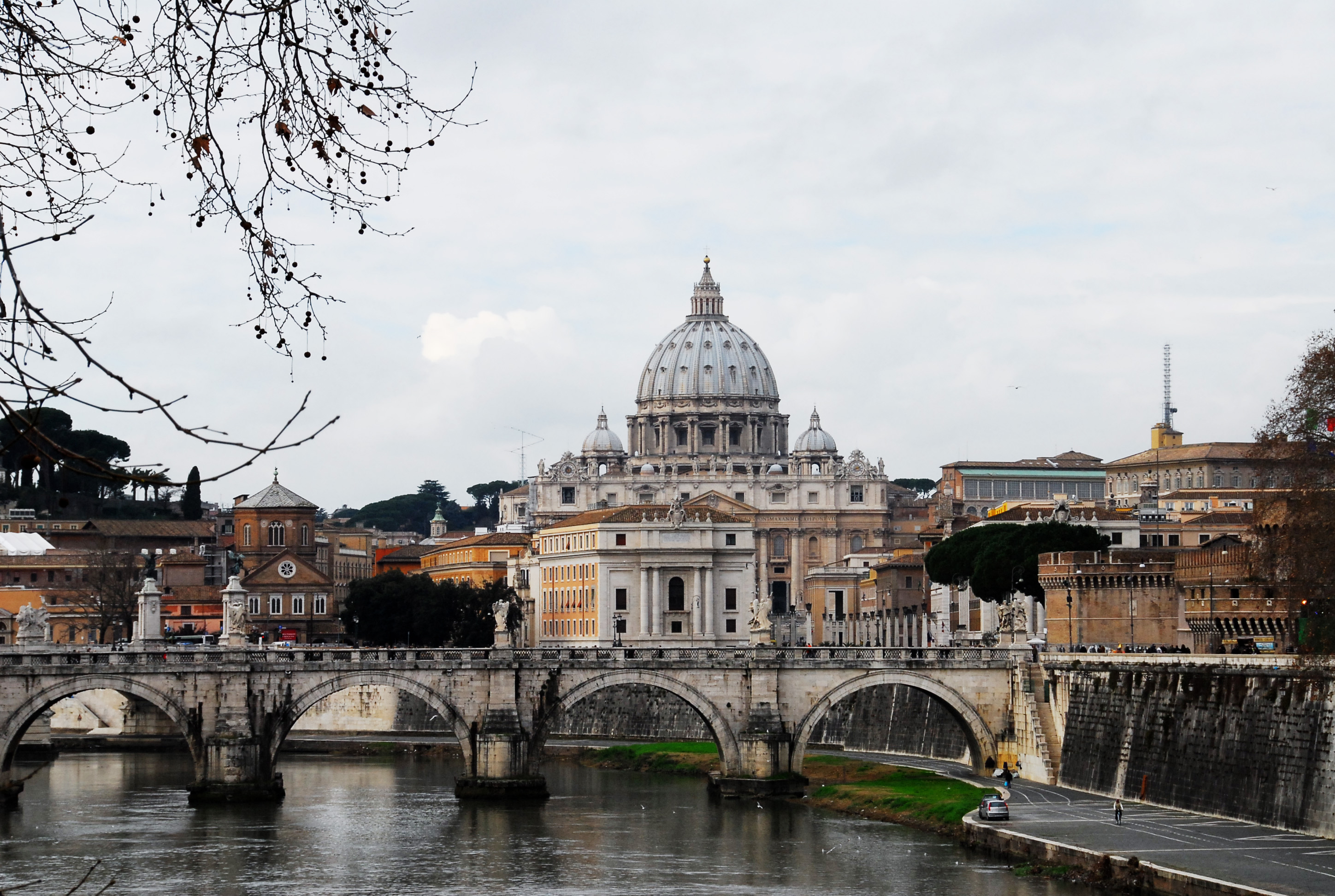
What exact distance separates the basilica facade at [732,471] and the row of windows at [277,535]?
121 ft

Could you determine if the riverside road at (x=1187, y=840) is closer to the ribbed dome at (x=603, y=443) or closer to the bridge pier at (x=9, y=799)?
the bridge pier at (x=9, y=799)

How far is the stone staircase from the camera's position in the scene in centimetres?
5153

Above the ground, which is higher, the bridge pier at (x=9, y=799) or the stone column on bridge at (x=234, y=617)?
the stone column on bridge at (x=234, y=617)

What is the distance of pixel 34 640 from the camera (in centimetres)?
5756

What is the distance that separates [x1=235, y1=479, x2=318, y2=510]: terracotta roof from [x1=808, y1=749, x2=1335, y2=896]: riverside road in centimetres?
6723

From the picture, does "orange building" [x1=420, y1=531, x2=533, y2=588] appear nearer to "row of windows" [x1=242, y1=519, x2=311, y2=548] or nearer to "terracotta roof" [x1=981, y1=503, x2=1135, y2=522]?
"row of windows" [x1=242, y1=519, x2=311, y2=548]

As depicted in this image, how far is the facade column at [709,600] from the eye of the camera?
10450 cm

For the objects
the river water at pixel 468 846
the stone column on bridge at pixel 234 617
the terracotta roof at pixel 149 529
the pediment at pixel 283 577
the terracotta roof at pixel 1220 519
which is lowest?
the river water at pixel 468 846

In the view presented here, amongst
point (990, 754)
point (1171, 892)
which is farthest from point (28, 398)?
point (990, 754)

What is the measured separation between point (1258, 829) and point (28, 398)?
1308 inches

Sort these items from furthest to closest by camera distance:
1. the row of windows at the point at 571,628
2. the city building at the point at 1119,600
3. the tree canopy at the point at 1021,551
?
the row of windows at the point at 571,628, the tree canopy at the point at 1021,551, the city building at the point at 1119,600

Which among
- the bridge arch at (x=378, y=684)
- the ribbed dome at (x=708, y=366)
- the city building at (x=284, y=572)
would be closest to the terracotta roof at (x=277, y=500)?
the city building at (x=284, y=572)

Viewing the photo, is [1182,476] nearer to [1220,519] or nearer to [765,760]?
[1220,519]

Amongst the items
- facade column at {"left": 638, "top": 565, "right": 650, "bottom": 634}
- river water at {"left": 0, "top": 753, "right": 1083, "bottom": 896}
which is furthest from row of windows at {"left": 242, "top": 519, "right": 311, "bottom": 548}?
river water at {"left": 0, "top": 753, "right": 1083, "bottom": 896}
